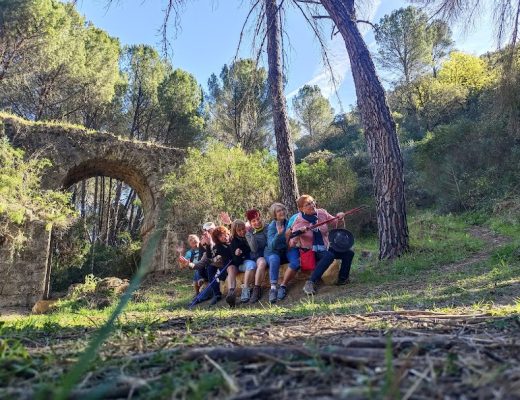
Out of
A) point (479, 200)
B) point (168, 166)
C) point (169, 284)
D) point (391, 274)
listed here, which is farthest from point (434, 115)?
point (391, 274)

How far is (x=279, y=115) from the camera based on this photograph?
765 centimetres

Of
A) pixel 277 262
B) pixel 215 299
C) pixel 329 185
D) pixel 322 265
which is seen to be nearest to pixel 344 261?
pixel 322 265

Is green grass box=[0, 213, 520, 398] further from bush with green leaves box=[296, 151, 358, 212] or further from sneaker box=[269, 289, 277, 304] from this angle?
bush with green leaves box=[296, 151, 358, 212]

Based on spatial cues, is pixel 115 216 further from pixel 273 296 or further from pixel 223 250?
pixel 273 296

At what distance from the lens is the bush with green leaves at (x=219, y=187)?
10828mm

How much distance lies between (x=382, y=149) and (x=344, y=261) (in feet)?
5.49

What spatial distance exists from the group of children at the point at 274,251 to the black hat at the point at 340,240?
6 cm

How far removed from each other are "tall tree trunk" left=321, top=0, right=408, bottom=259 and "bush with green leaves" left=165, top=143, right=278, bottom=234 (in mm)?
5278

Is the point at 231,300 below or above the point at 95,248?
below

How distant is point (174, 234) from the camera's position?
1205cm

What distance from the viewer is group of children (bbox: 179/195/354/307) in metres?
5.27

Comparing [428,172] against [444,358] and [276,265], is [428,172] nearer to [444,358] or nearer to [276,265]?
[276,265]

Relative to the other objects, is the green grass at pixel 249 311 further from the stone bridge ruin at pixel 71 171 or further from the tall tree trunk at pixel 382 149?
the stone bridge ruin at pixel 71 171

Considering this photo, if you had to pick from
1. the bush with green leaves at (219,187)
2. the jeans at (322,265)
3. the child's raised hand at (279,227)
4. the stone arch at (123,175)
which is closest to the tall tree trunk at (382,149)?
the jeans at (322,265)
